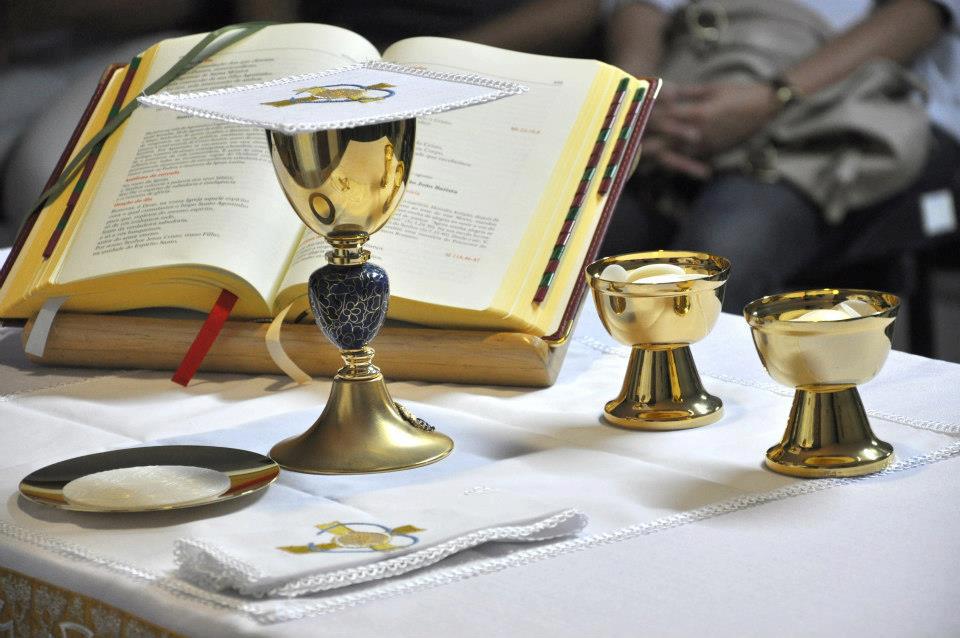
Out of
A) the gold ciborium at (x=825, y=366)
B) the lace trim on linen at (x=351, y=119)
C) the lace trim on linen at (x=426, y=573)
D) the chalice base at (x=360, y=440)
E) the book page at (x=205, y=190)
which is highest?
the lace trim on linen at (x=351, y=119)

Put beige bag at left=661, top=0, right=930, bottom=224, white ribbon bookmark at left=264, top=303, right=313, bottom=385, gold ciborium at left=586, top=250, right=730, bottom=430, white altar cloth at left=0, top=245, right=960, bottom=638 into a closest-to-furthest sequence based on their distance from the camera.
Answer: white altar cloth at left=0, top=245, right=960, bottom=638
gold ciborium at left=586, top=250, right=730, bottom=430
white ribbon bookmark at left=264, top=303, right=313, bottom=385
beige bag at left=661, top=0, right=930, bottom=224

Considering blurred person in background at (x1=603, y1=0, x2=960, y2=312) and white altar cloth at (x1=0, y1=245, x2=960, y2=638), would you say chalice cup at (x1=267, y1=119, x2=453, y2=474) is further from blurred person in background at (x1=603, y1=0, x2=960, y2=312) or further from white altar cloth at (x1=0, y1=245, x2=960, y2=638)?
blurred person in background at (x1=603, y1=0, x2=960, y2=312)

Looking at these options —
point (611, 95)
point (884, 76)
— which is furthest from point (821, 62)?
point (611, 95)

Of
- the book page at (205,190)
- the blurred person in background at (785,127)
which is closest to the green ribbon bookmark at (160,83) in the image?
the book page at (205,190)

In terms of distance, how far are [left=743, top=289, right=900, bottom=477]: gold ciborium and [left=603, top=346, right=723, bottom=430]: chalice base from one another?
73 millimetres

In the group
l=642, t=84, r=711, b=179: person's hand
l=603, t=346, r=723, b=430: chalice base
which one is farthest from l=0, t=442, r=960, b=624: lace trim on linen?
l=642, t=84, r=711, b=179: person's hand

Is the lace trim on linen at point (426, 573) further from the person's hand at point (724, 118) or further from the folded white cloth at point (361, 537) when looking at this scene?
the person's hand at point (724, 118)

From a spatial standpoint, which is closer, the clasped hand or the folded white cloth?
the folded white cloth

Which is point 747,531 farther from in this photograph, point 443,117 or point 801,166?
point 801,166

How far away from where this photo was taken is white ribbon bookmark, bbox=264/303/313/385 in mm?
795

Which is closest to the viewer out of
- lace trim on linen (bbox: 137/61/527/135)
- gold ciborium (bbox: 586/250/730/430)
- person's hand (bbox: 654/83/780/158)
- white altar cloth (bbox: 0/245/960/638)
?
white altar cloth (bbox: 0/245/960/638)

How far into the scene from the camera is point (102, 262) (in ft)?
2.74

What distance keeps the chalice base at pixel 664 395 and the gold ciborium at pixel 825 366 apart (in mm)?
73

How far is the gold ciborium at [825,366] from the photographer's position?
1.98 feet
